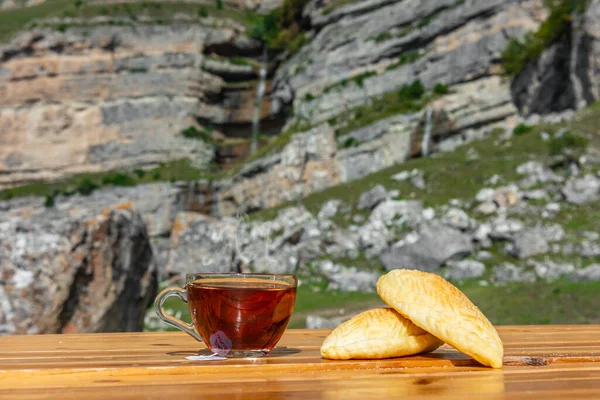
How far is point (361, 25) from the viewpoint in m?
40.8

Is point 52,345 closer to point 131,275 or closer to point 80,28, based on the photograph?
point 131,275

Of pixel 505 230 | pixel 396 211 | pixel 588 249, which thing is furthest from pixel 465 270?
pixel 396 211

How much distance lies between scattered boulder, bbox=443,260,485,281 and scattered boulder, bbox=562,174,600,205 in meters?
4.14

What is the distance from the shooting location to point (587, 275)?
14.5m

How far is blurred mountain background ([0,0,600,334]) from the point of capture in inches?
444

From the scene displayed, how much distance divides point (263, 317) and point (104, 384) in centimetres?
45

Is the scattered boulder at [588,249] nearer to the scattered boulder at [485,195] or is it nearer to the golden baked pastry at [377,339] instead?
the scattered boulder at [485,195]

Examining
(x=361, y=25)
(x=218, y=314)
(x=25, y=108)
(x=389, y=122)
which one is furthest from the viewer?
(x=25, y=108)

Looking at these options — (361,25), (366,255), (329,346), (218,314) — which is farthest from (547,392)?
(361,25)

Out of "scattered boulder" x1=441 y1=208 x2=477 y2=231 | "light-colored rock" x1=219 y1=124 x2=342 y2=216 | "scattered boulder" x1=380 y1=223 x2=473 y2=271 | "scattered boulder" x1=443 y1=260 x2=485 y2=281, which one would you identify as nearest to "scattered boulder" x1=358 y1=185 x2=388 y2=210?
"scattered boulder" x1=441 y1=208 x2=477 y2=231

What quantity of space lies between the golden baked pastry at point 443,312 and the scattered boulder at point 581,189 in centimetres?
1937

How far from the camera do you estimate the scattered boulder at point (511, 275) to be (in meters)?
16.5

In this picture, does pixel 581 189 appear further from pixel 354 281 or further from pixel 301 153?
pixel 301 153

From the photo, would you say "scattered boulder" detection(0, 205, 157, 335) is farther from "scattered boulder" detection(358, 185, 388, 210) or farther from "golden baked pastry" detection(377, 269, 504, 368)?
"scattered boulder" detection(358, 185, 388, 210)
